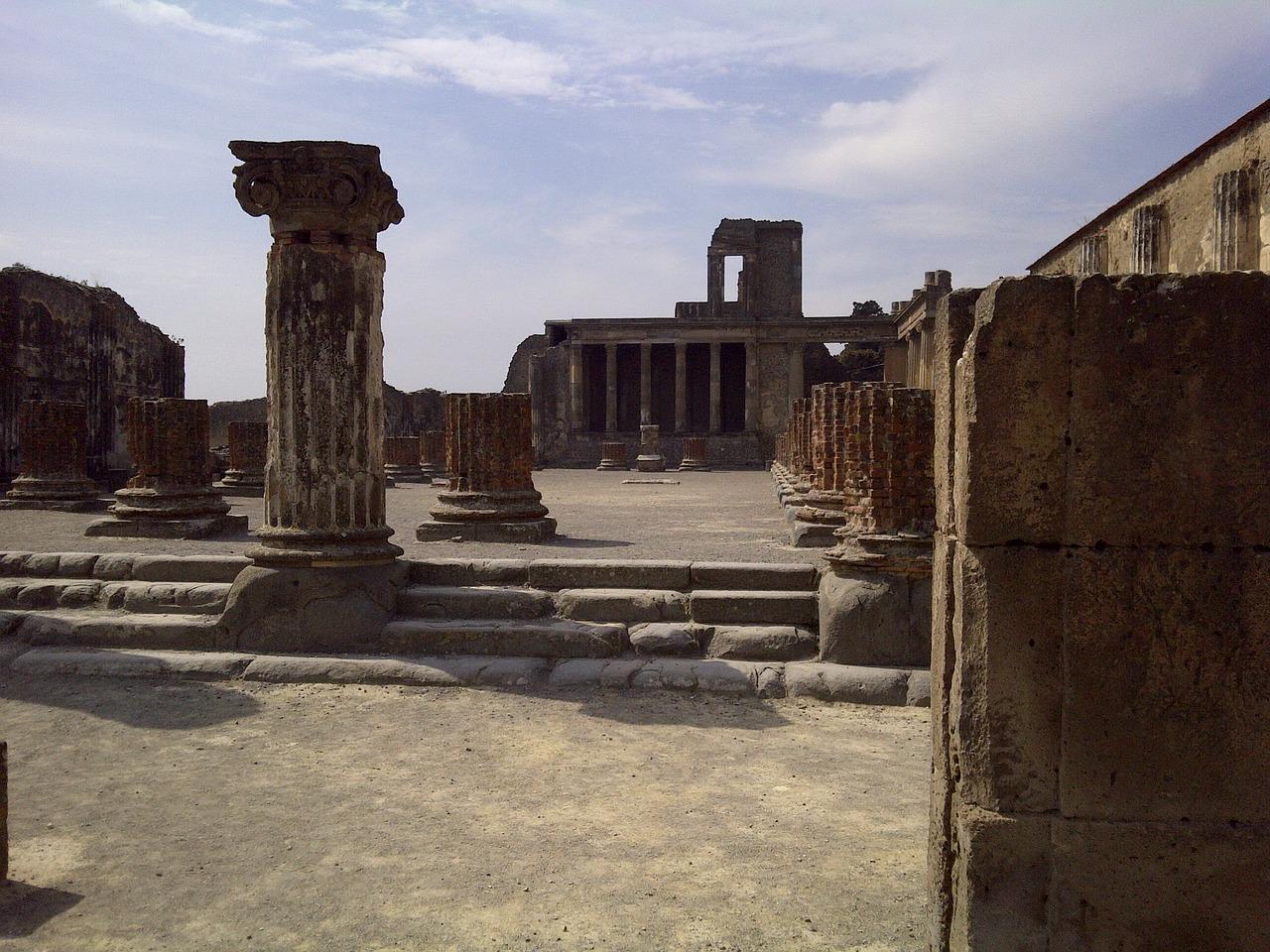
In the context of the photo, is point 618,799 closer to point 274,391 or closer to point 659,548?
point 274,391

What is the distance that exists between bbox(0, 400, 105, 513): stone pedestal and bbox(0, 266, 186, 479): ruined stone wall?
3394 millimetres

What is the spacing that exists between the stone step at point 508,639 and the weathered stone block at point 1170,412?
4.34 m

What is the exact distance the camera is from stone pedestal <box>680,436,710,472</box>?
112ft

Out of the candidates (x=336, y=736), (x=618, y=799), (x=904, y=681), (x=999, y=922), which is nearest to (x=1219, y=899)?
(x=999, y=922)

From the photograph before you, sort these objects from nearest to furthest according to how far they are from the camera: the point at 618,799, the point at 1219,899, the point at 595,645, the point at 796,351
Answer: the point at 1219,899 < the point at 618,799 < the point at 595,645 < the point at 796,351

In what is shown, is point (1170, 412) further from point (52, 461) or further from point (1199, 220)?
point (1199, 220)

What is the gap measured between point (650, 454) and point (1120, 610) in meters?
31.5

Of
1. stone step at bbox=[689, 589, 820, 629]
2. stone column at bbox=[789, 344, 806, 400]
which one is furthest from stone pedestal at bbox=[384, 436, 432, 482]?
stone column at bbox=[789, 344, 806, 400]

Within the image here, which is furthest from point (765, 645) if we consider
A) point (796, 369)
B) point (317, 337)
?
point (796, 369)

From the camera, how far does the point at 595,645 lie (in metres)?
6.59

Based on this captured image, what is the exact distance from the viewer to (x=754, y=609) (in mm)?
6863

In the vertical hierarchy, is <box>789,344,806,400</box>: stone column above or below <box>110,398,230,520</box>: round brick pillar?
above

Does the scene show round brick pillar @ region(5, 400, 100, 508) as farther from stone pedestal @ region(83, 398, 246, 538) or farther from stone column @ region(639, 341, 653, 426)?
stone column @ region(639, 341, 653, 426)

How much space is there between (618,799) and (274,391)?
13.9ft
